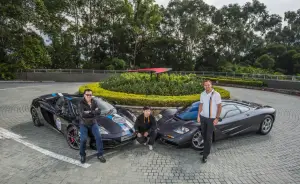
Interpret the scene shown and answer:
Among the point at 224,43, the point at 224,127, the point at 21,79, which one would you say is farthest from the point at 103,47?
the point at 224,127

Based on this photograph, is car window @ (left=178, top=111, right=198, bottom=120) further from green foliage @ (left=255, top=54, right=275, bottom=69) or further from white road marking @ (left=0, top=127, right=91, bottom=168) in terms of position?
green foliage @ (left=255, top=54, right=275, bottom=69)

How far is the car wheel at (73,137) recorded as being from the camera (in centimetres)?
572

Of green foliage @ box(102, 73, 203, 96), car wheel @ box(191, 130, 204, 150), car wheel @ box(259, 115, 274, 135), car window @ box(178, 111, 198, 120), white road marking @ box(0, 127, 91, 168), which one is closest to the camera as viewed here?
white road marking @ box(0, 127, 91, 168)

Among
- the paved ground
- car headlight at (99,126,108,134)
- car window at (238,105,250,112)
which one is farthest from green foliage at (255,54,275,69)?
car headlight at (99,126,108,134)

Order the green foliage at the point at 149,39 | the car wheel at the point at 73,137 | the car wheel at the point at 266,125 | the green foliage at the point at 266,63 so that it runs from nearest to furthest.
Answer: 1. the car wheel at the point at 73,137
2. the car wheel at the point at 266,125
3. the green foliage at the point at 149,39
4. the green foliage at the point at 266,63

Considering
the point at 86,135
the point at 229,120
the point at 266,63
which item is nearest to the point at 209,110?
the point at 229,120

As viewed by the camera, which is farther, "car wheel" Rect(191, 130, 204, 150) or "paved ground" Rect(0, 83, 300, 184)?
"car wheel" Rect(191, 130, 204, 150)

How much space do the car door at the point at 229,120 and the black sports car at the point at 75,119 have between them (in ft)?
8.03

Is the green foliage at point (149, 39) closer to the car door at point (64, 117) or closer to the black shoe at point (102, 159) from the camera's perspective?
the car door at point (64, 117)

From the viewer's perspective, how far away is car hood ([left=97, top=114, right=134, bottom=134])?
5.73 meters

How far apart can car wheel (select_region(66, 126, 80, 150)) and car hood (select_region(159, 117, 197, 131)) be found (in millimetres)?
2220

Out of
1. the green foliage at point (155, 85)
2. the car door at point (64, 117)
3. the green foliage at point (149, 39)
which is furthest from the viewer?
the green foliage at point (149, 39)

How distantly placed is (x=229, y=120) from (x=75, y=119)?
4245 millimetres

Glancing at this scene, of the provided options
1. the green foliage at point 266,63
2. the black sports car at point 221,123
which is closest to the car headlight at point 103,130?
the black sports car at point 221,123
